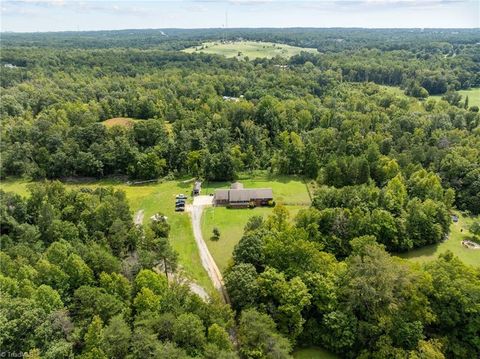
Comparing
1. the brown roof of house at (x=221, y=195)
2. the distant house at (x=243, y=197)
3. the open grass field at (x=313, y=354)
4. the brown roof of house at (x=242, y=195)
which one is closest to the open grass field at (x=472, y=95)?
the brown roof of house at (x=242, y=195)

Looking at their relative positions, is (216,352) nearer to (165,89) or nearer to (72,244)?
(72,244)

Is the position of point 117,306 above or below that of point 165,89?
below

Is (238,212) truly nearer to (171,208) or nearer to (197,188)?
(197,188)

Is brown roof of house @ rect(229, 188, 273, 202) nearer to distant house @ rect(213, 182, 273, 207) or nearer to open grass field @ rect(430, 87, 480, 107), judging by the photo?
distant house @ rect(213, 182, 273, 207)

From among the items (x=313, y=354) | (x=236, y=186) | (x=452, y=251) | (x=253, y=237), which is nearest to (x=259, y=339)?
(x=313, y=354)

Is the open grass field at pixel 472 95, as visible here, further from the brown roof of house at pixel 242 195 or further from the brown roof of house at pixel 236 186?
the brown roof of house at pixel 236 186

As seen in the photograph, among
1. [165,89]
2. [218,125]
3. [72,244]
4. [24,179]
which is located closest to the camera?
[72,244]

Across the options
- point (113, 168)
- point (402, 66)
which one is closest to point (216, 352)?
point (113, 168)
